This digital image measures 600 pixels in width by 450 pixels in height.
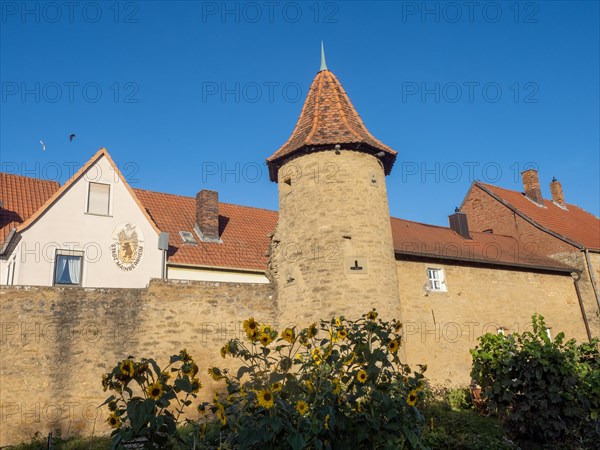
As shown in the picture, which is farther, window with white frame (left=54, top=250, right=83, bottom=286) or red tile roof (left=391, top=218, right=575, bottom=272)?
red tile roof (left=391, top=218, right=575, bottom=272)

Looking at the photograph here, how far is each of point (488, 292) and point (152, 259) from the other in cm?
1191

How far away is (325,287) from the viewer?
12102 millimetres

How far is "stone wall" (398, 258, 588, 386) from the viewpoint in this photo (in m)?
15.0

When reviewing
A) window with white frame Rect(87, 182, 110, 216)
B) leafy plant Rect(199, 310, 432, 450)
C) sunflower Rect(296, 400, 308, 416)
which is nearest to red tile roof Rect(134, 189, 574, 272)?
window with white frame Rect(87, 182, 110, 216)

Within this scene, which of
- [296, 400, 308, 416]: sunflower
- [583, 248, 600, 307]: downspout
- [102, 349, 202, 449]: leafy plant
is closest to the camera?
[102, 349, 202, 449]: leafy plant

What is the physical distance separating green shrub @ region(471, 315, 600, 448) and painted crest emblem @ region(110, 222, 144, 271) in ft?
42.1

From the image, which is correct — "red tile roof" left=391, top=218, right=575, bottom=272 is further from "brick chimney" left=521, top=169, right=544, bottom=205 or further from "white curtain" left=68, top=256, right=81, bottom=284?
"white curtain" left=68, top=256, right=81, bottom=284

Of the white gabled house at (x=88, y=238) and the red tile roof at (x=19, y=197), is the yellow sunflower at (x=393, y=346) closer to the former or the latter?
the white gabled house at (x=88, y=238)

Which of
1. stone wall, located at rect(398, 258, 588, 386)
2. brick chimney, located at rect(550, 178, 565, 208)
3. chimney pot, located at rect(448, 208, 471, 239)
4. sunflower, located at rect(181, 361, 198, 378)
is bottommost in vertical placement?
sunflower, located at rect(181, 361, 198, 378)

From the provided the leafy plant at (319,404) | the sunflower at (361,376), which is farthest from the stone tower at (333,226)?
the sunflower at (361,376)

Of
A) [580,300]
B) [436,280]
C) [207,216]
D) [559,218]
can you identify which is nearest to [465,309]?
[436,280]

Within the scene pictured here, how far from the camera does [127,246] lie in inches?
686

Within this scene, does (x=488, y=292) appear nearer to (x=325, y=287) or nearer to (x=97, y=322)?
(x=325, y=287)

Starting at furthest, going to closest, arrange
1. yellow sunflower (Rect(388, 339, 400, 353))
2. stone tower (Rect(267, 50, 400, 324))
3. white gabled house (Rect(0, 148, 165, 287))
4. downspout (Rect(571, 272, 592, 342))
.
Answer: downspout (Rect(571, 272, 592, 342)) < white gabled house (Rect(0, 148, 165, 287)) < stone tower (Rect(267, 50, 400, 324)) < yellow sunflower (Rect(388, 339, 400, 353))
